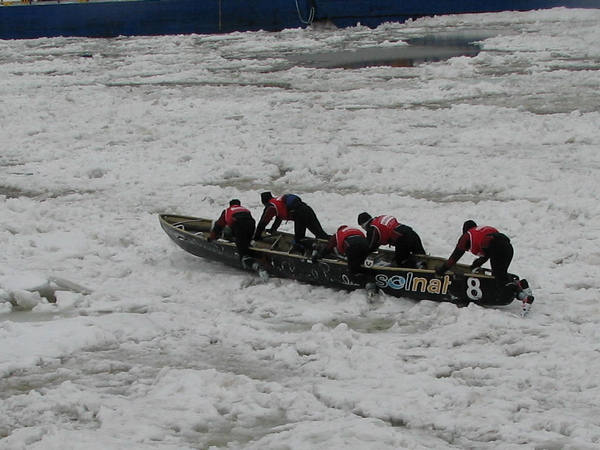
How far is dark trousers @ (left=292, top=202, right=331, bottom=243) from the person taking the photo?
1095 cm

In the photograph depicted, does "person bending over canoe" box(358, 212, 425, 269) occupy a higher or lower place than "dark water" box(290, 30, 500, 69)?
lower

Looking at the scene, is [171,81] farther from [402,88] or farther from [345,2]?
[345,2]

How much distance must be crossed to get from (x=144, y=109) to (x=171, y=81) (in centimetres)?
637

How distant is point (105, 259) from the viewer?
1165cm

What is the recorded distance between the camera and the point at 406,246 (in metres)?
10.1

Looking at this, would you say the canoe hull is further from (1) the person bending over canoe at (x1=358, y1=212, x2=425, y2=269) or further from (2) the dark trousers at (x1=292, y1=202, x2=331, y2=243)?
(2) the dark trousers at (x1=292, y1=202, x2=331, y2=243)

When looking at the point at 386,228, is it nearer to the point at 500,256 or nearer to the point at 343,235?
the point at 343,235

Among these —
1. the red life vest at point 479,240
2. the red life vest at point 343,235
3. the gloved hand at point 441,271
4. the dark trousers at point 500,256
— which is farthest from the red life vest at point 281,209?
the dark trousers at point 500,256

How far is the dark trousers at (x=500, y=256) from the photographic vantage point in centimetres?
908

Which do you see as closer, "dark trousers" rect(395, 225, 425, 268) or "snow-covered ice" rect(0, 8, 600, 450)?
"snow-covered ice" rect(0, 8, 600, 450)

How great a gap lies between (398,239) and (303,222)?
157 cm

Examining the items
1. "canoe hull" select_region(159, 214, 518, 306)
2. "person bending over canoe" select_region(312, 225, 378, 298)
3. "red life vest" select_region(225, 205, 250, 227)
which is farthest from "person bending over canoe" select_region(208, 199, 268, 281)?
"person bending over canoe" select_region(312, 225, 378, 298)

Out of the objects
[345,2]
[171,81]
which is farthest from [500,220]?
[345,2]

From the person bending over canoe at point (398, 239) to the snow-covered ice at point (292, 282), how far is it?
74 centimetres
